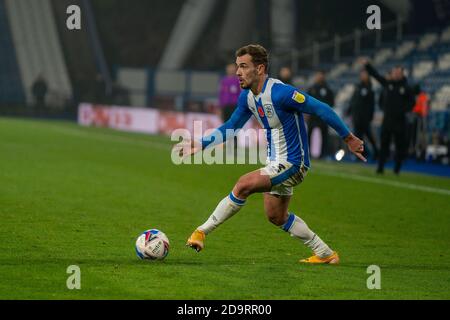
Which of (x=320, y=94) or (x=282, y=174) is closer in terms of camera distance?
(x=282, y=174)

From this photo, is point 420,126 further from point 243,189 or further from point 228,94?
point 243,189

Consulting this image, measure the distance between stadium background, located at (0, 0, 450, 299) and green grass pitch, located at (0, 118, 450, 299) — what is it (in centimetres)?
4

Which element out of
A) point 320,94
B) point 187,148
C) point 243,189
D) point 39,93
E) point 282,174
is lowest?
point 243,189

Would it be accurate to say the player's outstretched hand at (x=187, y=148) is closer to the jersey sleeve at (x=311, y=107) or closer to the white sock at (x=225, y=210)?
the white sock at (x=225, y=210)

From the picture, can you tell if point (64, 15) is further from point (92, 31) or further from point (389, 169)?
point (389, 169)

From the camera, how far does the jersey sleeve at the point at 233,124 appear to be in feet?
32.0

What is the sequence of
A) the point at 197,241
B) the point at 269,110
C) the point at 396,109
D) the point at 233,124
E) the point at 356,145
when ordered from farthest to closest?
the point at 396,109 → the point at 233,124 → the point at 197,241 → the point at 269,110 → the point at 356,145

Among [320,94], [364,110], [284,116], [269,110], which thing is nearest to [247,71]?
[269,110]

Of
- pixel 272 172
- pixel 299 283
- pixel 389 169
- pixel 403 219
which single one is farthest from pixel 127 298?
pixel 389 169

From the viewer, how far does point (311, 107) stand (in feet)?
30.7

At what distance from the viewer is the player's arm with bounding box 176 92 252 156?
9.74 metres

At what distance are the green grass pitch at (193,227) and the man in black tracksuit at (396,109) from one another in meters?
0.67

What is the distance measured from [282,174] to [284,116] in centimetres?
54

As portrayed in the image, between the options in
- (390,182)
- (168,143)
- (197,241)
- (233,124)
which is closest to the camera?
(197,241)
